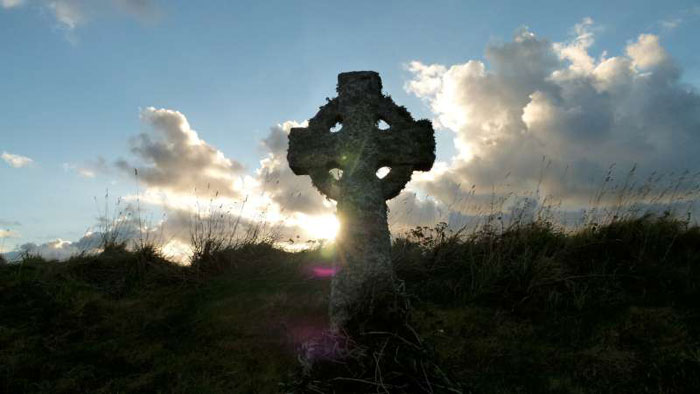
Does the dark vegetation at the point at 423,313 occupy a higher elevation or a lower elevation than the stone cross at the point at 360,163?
lower

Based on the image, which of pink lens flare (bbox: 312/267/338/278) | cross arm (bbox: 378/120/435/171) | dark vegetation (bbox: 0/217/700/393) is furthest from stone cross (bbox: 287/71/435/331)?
pink lens flare (bbox: 312/267/338/278)

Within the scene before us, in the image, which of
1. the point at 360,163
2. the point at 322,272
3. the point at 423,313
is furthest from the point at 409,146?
the point at 322,272

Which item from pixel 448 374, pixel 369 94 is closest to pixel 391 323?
pixel 448 374

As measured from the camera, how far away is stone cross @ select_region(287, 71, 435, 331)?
157 inches

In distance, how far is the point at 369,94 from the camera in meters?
4.61

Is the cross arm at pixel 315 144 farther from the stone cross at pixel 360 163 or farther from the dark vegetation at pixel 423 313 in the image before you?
the dark vegetation at pixel 423 313

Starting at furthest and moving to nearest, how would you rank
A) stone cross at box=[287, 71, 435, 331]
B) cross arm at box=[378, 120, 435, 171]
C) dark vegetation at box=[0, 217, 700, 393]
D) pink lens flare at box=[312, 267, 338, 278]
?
A: 1. pink lens flare at box=[312, 267, 338, 278]
2. dark vegetation at box=[0, 217, 700, 393]
3. cross arm at box=[378, 120, 435, 171]
4. stone cross at box=[287, 71, 435, 331]

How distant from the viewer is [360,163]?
4402 millimetres

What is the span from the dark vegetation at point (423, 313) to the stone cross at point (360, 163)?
0.84 meters

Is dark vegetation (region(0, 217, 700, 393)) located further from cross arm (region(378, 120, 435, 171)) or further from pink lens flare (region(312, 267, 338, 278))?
cross arm (region(378, 120, 435, 171))

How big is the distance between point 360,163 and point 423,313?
261 cm

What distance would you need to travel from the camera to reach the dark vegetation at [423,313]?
4.82m

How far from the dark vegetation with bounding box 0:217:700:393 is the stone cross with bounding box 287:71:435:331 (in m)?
0.84

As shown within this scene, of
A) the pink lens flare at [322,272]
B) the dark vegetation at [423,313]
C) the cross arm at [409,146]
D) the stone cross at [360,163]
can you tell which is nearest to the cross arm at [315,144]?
the stone cross at [360,163]
